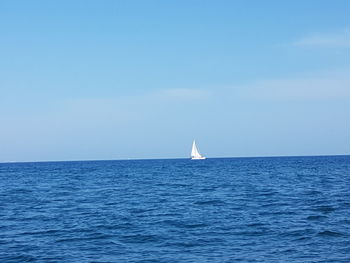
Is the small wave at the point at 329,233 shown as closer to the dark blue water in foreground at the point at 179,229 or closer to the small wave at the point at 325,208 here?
the dark blue water in foreground at the point at 179,229

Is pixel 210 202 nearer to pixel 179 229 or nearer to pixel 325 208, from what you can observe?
pixel 325 208

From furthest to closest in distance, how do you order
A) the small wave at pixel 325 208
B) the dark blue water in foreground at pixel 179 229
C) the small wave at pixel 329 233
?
the small wave at pixel 325 208
the small wave at pixel 329 233
the dark blue water in foreground at pixel 179 229

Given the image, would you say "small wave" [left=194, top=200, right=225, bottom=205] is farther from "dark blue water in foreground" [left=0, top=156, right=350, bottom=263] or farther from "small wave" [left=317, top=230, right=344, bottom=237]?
"small wave" [left=317, top=230, right=344, bottom=237]

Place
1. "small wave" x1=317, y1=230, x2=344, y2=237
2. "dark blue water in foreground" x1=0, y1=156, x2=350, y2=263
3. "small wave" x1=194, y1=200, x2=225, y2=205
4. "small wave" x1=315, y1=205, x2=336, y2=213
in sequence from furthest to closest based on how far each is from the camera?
"small wave" x1=194, y1=200, x2=225, y2=205 → "small wave" x1=315, y1=205, x2=336, y2=213 → "small wave" x1=317, y1=230, x2=344, y2=237 → "dark blue water in foreground" x1=0, y1=156, x2=350, y2=263

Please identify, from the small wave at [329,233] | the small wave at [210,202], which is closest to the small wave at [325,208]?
the small wave at [329,233]

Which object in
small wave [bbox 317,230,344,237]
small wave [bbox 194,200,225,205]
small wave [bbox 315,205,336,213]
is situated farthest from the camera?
small wave [bbox 194,200,225,205]

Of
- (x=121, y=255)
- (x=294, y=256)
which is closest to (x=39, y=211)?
(x=121, y=255)

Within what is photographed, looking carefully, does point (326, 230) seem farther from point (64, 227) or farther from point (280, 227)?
point (64, 227)

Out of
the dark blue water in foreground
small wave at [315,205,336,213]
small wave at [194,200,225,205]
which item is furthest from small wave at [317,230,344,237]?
small wave at [194,200,225,205]

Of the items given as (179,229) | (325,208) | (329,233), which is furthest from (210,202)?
(329,233)

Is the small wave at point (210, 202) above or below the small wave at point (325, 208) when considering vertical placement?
above

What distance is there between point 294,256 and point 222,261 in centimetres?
314

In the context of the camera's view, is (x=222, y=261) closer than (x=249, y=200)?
Yes

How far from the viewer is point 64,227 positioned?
2692 centimetres
